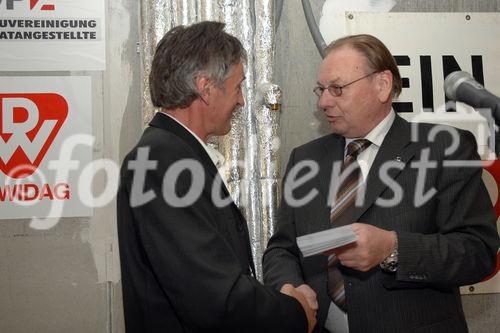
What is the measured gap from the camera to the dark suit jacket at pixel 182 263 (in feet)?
3.96

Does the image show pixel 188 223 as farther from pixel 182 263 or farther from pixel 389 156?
pixel 389 156

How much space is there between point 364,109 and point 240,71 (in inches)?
20.9

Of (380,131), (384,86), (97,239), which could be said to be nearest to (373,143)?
(380,131)

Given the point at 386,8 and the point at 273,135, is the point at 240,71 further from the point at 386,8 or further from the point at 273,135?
the point at 386,8

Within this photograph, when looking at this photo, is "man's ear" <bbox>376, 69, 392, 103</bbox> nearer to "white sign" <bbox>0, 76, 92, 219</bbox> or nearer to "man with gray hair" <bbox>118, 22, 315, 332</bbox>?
"man with gray hair" <bbox>118, 22, 315, 332</bbox>

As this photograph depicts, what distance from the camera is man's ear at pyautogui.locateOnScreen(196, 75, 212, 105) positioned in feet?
4.58

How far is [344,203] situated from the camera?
1.79 m

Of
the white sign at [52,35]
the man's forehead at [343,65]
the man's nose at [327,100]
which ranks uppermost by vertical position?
the white sign at [52,35]

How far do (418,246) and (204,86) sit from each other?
0.67m

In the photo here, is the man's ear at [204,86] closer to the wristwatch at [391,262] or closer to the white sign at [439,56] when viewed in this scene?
the wristwatch at [391,262]

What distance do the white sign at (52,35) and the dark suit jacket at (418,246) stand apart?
1.18 meters

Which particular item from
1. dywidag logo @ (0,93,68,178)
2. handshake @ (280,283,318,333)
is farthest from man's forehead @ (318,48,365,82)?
dywidag logo @ (0,93,68,178)

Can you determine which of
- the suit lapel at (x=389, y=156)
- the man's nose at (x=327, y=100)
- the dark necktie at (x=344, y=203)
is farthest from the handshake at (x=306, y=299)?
the man's nose at (x=327, y=100)

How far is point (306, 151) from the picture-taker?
199cm
